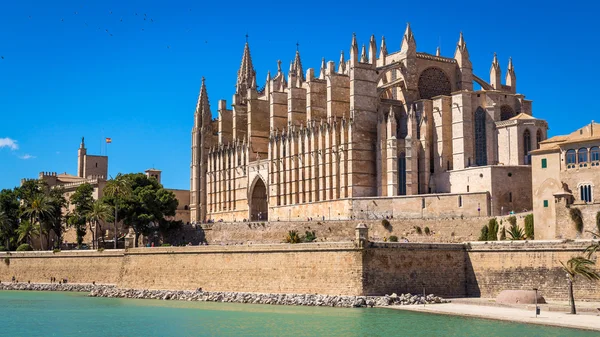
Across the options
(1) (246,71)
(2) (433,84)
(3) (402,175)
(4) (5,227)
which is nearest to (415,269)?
(3) (402,175)

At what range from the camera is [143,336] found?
1294 inches

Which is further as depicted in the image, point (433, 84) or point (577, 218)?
point (433, 84)

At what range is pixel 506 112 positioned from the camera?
57.4 m

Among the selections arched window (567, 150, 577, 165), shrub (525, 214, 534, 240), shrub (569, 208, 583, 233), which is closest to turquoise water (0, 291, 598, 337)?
shrub (569, 208, 583, 233)

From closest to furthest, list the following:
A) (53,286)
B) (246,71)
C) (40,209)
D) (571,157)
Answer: (571,157)
(53,286)
(40,209)
(246,71)

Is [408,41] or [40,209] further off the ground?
[408,41]

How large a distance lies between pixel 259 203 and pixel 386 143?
636 inches

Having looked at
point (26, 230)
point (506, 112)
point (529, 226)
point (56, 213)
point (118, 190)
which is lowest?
point (529, 226)

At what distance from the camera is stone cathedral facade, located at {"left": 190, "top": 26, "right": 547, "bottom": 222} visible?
53406 millimetres

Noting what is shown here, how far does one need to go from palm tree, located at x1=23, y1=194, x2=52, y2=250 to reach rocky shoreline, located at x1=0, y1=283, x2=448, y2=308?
10.9 m

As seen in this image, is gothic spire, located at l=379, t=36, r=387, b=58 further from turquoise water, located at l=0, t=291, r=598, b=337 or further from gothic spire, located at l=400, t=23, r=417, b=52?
turquoise water, located at l=0, t=291, r=598, b=337

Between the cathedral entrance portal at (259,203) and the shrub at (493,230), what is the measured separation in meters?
25.6

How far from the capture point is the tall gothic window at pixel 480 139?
5550cm

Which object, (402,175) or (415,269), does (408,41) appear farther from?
(415,269)
